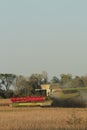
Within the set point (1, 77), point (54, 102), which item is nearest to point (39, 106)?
point (54, 102)

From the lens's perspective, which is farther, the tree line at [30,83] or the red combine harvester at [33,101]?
the tree line at [30,83]

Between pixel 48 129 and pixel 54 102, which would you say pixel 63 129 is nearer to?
pixel 48 129

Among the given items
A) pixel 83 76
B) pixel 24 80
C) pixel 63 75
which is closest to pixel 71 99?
pixel 83 76

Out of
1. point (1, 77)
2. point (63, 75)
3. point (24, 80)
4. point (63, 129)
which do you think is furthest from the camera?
point (1, 77)

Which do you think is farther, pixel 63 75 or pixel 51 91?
pixel 63 75

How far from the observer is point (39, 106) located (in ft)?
112

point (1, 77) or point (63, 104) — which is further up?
point (1, 77)

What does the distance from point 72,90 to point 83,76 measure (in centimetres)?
2702

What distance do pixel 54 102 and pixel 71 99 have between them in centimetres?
158

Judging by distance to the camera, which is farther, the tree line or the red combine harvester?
the tree line

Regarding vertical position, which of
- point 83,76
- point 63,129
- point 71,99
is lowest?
point 63,129

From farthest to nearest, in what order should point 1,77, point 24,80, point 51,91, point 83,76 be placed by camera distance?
1. point 1,77
2. point 24,80
3. point 83,76
4. point 51,91

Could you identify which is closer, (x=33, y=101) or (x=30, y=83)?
(x=33, y=101)

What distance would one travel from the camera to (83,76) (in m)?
63.7
